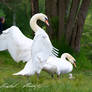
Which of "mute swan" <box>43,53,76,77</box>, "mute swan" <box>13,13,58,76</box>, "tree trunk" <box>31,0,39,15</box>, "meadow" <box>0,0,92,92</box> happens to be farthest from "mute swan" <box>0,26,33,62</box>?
"tree trunk" <box>31,0,39,15</box>

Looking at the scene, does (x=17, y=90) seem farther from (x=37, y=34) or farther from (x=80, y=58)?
(x=80, y=58)

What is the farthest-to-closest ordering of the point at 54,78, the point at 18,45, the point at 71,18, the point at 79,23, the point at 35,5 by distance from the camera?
1. the point at 35,5
2. the point at 79,23
3. the point at 71,18
4. the point at 54,78
5. the point at 18,45

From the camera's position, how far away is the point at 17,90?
6688 millimetres

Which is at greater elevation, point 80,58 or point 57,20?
point 57,20

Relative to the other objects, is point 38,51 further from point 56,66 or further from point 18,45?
point 56,66

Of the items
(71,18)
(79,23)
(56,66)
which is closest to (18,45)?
(56,66)

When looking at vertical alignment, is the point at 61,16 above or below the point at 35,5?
below

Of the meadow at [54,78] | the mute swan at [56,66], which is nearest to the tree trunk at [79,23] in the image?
the meadow at [54,78]

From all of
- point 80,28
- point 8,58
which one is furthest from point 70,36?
point 8,58

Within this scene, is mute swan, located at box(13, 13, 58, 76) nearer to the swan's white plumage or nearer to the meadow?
the meadow

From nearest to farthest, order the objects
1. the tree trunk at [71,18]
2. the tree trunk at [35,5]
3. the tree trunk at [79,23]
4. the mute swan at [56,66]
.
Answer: the mute swan at [56,66] → the tree trunk at [71,18] → the tree trunk at [79,23] → the tree trunk at [35,5]

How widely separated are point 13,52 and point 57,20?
491cm

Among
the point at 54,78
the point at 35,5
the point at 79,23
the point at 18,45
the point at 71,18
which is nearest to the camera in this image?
the point at 18,45

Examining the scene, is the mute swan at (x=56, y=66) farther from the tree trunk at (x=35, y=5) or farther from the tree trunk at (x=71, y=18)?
the tree trunk at (x=35, y=5)
